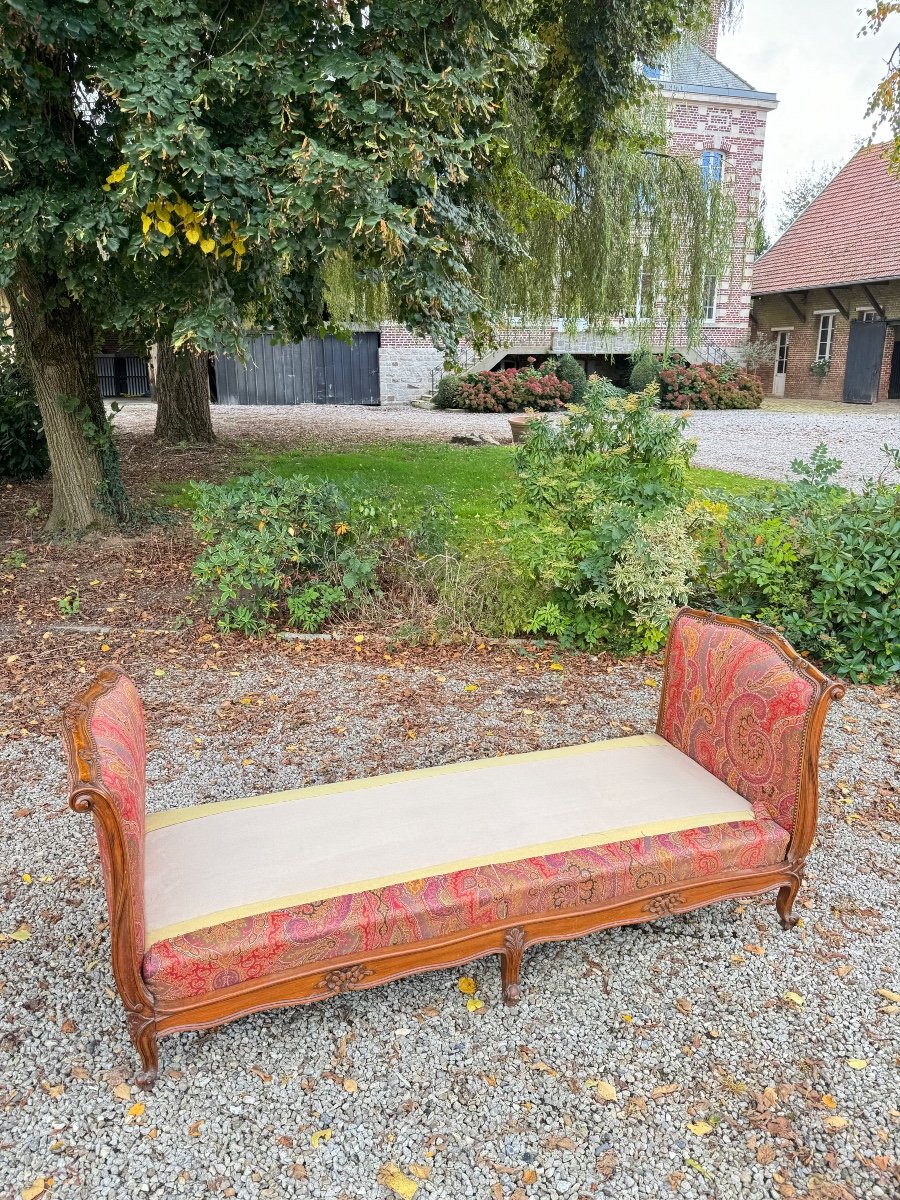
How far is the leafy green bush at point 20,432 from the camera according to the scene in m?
9.38

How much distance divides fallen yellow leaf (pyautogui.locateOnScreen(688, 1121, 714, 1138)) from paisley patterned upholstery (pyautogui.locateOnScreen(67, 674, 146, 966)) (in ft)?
4.77

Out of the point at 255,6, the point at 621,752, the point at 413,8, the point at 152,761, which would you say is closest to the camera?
the point at 621,752

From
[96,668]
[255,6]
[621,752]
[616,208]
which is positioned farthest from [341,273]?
[621,752]

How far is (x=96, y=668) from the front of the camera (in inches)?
198

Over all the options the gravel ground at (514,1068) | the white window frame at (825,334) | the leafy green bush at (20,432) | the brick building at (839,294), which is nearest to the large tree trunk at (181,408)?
the leafy green bush at (20,432)

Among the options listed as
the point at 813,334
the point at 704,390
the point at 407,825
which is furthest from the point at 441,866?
the point at 813,334

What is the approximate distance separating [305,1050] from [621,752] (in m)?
1.45

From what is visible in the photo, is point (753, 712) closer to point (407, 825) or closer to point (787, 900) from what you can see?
point (787, 900)

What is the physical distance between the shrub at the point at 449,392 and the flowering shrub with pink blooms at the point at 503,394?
7 cm

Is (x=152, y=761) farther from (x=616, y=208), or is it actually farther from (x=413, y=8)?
(x=616, y=208)

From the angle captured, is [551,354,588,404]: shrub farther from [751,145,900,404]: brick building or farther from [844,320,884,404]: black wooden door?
[844,320,884,404]: black wooden door

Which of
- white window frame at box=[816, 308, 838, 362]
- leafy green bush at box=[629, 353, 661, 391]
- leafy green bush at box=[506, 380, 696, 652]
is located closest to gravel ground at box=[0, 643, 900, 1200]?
leafy green bush at box=[506, 380, 696, 652]

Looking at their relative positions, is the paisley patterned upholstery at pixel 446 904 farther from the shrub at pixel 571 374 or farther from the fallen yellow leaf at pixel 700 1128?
the shrub at pixel 571 374

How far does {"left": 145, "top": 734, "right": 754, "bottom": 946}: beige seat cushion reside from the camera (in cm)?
227
